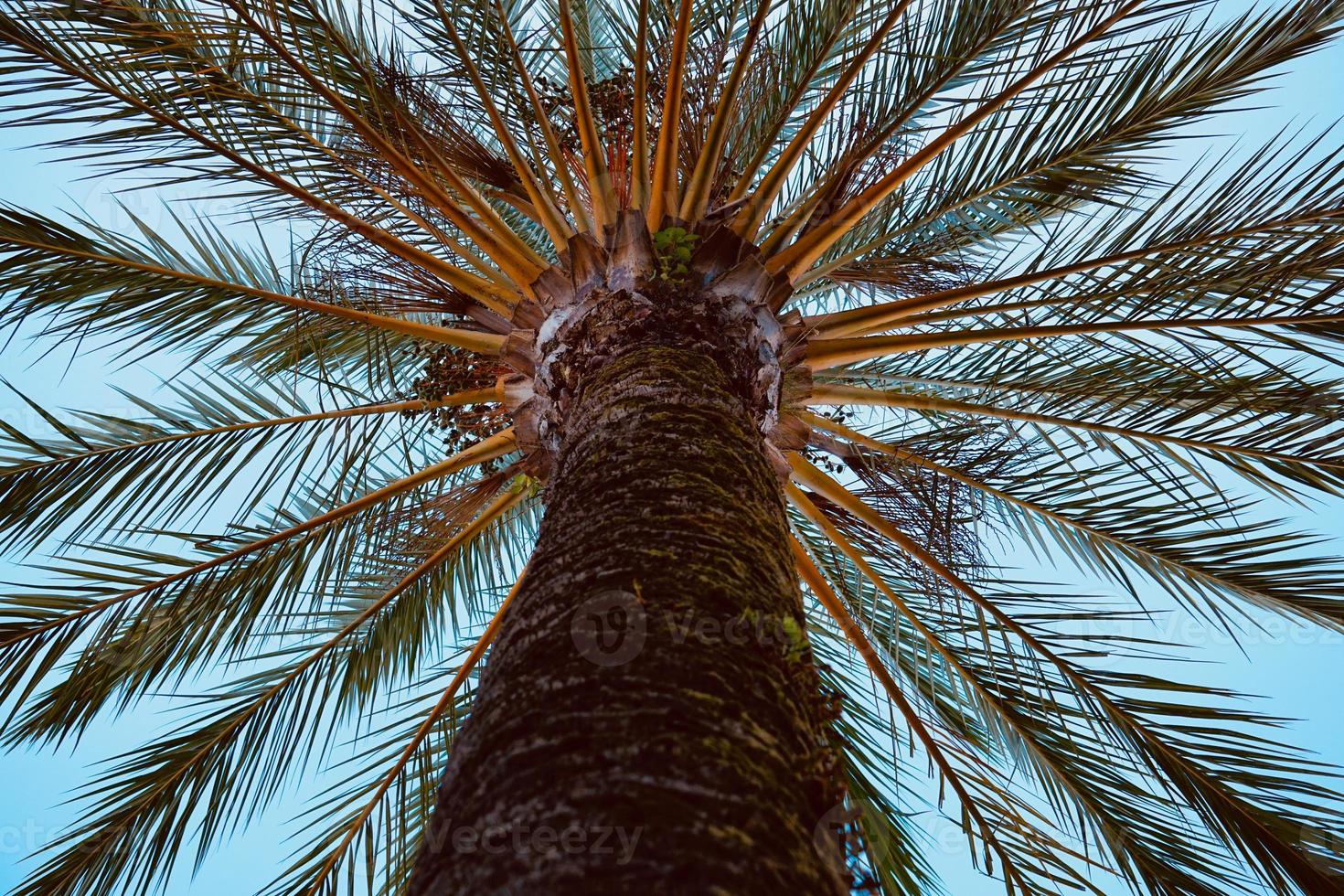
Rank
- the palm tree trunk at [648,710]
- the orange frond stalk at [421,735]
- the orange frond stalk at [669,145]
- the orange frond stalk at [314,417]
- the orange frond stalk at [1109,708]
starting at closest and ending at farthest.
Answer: the palm tree trunk at [648,710] → the orange frond stalk at [1109,708] → the orange frond stalk at [669,145] → the orange frond stalk at [314,417] → the orange frond stalk at [421,735]

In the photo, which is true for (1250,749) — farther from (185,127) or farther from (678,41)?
(185,127)

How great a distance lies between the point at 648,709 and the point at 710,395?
128 cm

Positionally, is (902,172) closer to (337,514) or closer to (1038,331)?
(1038,331)

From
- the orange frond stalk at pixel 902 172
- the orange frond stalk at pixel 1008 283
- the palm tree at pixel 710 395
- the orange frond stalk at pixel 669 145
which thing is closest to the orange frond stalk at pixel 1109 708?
the palm tree at pixel 710 395

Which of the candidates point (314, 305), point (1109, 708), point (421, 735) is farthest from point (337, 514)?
point (1109, 708)

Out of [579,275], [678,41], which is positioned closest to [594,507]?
[579,275]

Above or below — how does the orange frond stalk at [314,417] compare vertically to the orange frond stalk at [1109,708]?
above

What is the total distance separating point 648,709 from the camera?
136 centimetres

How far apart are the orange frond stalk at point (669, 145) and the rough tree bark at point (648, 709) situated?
155cm

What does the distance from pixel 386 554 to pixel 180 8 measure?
99.9 inches

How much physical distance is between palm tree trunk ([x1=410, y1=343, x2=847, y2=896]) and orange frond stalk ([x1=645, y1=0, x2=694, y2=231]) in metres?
1.58

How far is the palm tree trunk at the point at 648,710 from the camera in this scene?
1139mm

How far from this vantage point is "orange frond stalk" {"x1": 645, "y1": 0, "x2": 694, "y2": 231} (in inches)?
134

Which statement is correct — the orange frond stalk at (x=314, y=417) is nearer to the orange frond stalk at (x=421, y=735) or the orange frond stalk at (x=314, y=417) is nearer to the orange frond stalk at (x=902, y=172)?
the orange frond stalk at (x=421, y=735)
